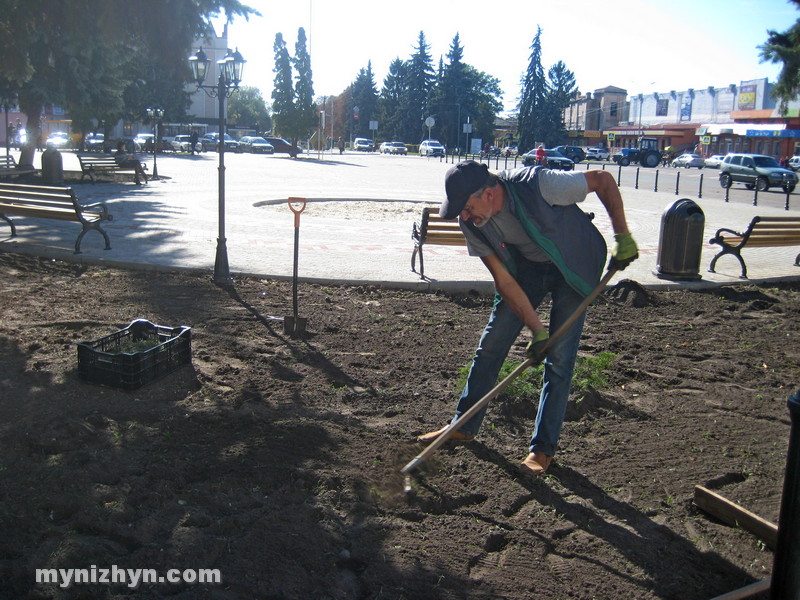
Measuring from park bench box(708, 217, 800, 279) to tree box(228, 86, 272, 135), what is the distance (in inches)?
3861

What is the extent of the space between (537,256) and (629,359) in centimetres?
258

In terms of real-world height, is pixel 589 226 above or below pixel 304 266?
above

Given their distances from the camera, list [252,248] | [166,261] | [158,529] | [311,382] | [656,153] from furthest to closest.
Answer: [656,153]
[252,248]
[166,261]
[311,382]
[158,529]

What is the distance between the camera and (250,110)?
114375 millimetres

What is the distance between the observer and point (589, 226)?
3.77 meters

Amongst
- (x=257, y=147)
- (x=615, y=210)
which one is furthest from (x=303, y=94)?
(x=615, y=210)

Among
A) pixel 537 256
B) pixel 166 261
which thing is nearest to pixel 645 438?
pixel 537 256

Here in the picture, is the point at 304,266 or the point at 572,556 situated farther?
the point at 304,266

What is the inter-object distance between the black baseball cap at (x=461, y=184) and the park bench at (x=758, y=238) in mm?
7214

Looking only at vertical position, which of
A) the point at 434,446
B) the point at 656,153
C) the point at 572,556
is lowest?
the point at 572,556

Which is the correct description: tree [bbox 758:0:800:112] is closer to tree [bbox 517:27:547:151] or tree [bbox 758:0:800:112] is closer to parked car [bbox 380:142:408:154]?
parked car [bbox 380:142:408:154]

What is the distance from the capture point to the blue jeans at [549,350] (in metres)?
3.83

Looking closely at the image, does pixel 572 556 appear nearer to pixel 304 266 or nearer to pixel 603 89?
pixel 304 266

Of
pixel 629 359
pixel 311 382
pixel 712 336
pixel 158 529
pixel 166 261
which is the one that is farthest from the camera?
pixel 166 261
